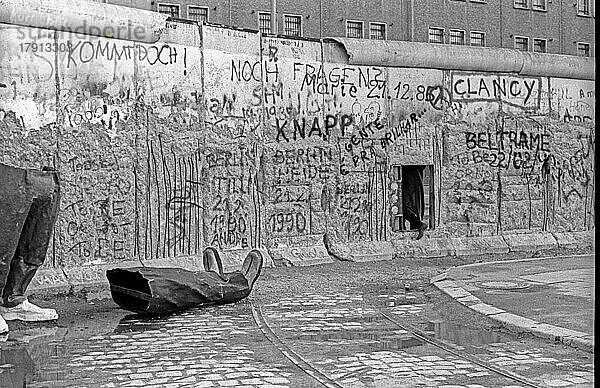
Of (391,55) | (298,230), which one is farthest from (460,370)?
(391,55)

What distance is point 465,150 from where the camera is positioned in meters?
20.9

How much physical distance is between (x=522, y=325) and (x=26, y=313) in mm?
5712

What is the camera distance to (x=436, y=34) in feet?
186

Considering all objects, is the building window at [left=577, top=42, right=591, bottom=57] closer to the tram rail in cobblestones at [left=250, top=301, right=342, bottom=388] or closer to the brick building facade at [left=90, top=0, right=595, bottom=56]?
the brick building facade at [left=90, top=0, right=595, bottom=56]

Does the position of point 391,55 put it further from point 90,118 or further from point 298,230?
point 90,118

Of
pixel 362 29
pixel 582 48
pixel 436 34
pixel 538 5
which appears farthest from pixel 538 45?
pixel 362 29

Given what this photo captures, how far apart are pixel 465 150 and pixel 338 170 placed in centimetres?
334

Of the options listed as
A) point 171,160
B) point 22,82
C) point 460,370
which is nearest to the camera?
point 460,370

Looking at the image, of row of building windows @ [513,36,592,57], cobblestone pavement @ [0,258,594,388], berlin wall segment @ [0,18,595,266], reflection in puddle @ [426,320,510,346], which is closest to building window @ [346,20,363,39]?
row of building windows @ [513,36,592,57]

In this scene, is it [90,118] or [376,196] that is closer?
[90,118]

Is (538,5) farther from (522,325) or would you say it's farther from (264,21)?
(522,325)

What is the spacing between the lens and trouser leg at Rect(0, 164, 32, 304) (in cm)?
1050

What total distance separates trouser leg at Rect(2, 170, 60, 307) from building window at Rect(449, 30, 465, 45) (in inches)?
1908

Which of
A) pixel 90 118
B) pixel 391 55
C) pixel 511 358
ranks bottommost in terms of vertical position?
pixel 511 358
